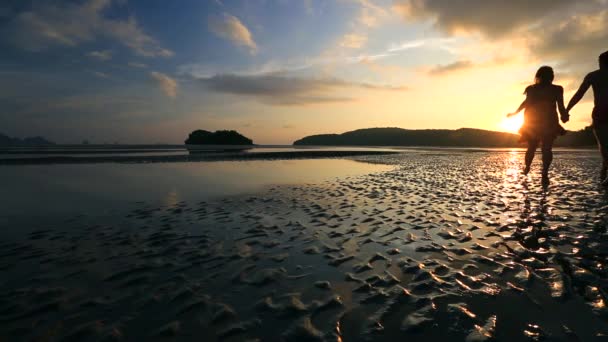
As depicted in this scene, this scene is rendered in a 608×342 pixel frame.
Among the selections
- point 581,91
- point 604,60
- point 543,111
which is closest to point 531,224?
point 581,91

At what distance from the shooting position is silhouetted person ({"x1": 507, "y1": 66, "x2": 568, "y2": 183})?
1291 centimetres

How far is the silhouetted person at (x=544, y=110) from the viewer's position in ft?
42.3

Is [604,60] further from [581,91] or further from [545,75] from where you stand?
[545,75]

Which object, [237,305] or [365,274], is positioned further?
[365,274]

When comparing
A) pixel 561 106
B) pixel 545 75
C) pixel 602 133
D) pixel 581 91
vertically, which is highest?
pixel 545 75

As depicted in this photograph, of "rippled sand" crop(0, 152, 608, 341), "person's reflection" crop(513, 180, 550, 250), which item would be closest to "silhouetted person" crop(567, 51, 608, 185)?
"person's reflection" crop(513, 180, 550, 250)

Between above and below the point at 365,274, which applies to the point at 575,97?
above

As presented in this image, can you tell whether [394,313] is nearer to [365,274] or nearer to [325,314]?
[325,314]

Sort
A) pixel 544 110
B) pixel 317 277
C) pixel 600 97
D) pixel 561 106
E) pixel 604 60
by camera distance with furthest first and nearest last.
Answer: pixel 544 110 < pixel 561 106 < pixel 600 97 < pixel 604 60 < pixel 317 277

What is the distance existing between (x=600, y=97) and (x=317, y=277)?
1332 cm

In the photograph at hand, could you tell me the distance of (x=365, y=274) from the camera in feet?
16.7

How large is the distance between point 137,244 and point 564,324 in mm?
7830

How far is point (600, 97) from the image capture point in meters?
11.2

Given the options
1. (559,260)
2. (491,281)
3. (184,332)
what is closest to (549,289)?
(491,281)
